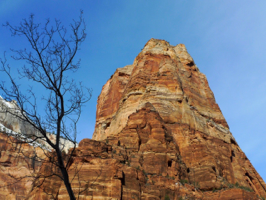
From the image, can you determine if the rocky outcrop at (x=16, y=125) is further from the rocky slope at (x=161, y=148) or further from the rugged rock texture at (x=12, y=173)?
the rugged rock texture at (x=12, y=173)

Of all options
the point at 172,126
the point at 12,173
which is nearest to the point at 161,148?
the point at 172,126

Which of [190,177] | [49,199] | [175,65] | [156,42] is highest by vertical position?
[156,42]

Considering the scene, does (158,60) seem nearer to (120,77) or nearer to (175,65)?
(175,65)

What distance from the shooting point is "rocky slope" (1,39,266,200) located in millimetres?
33000

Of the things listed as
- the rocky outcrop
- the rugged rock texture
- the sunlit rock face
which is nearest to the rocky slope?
the sunlit rock face

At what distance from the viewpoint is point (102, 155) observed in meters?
35.8

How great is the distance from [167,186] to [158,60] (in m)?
36.2

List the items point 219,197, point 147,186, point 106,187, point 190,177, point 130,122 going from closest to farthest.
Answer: point 106,187
point 147,186
point 219,197
point 190,177
point 130,122

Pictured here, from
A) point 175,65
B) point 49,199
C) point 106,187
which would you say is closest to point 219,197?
point 106,187

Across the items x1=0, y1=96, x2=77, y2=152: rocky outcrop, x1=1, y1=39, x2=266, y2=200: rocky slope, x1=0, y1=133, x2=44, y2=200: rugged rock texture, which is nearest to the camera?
x1=0, y1=96, x2=77, y2=152: rocky outcrop

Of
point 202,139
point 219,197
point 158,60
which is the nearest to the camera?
point 219,197

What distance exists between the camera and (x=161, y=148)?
40.3 metres

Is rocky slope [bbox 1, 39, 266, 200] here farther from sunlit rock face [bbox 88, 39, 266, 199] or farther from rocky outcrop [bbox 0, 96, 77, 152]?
rocky outcrop [bbox 0, 96, 77, 152]

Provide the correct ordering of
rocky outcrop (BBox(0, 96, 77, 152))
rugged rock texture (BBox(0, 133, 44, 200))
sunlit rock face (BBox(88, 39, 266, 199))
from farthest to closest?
rugged rock texture (BBox(0, 133, 44, 200)), sunlit rock face (BBox(88, 39, 266, 199)), rocky outcrop (BBox(0, 96, 77, 152))
